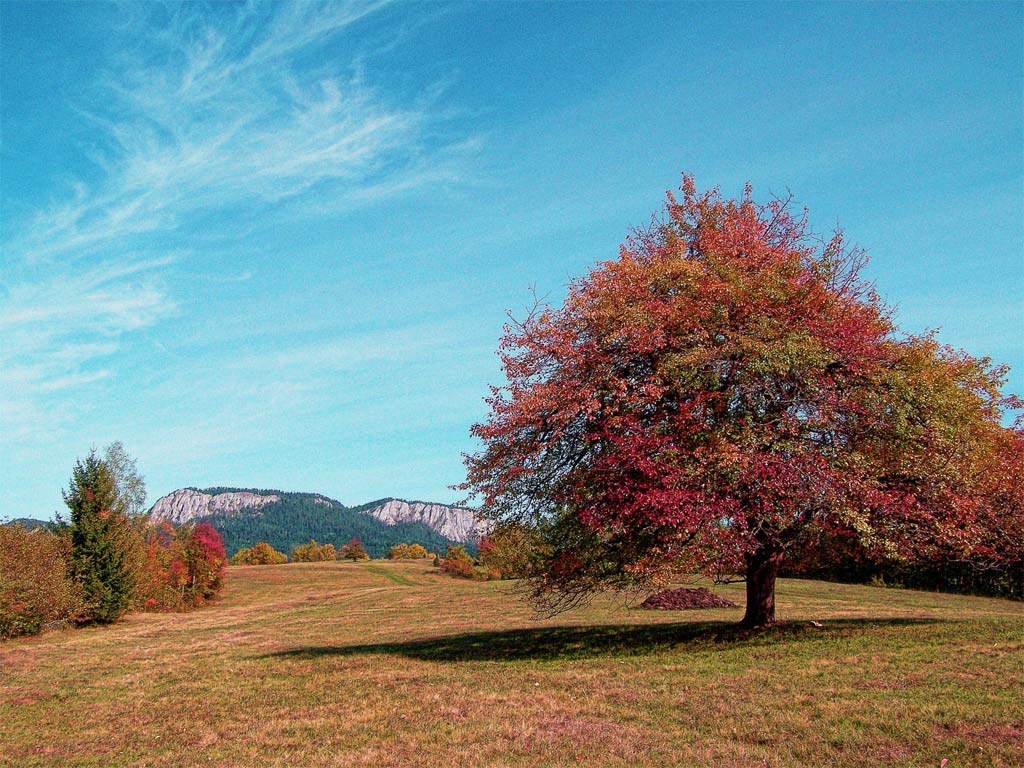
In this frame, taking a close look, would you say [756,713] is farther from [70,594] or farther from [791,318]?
[70,594]

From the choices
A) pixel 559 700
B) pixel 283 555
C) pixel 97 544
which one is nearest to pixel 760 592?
pixel 559 700

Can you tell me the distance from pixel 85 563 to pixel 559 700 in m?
44.1

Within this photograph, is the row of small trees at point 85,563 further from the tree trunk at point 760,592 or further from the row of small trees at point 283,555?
the row of small trees at point 283,555

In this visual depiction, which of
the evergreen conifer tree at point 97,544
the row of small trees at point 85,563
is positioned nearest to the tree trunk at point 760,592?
the row of small trees at point 85,563

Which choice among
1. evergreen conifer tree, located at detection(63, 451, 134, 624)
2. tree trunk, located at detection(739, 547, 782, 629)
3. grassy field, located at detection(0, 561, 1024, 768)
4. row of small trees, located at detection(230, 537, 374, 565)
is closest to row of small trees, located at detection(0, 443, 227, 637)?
evergreen conifer tree, located at detection(63, 451, 134, 624)

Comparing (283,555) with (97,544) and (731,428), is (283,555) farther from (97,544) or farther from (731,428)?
(731,428)

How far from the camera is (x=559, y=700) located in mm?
12250

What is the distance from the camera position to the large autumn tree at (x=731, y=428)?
14891 mm

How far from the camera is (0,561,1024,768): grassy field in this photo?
8992mm

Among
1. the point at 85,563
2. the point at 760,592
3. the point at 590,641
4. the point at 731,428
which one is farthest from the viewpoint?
the point at 85,563

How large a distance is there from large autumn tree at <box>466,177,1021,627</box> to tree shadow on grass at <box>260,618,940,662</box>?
1.84 metres

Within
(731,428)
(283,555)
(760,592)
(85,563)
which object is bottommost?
(283,555)

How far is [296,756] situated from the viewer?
1002 centimetres

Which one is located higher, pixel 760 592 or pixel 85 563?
pixel 760 592
